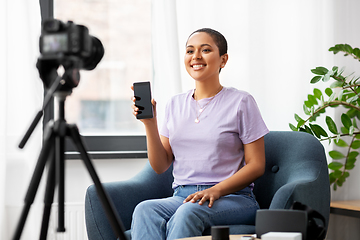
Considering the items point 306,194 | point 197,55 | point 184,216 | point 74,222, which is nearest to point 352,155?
point 306,194

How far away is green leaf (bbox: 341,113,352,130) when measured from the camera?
2.18m

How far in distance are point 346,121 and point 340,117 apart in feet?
0.62

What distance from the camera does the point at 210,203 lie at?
1.47 metres

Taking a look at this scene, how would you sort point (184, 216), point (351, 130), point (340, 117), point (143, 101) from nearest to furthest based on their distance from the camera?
1. point (184, 216)
2. point (143, 101)
3. point (351, 130)
4. point (340, 117)

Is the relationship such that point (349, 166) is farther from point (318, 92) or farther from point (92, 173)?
point (92, 173)

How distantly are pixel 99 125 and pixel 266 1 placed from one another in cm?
126

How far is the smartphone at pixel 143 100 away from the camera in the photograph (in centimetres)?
159

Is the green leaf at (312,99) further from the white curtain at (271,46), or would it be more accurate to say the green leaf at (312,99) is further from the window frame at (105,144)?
the window frame at (105,144)

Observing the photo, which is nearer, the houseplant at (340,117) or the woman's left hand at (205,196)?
the woman's left hand at (205,196)

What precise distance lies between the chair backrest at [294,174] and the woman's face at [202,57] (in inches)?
18.1

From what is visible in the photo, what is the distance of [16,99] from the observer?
212cm

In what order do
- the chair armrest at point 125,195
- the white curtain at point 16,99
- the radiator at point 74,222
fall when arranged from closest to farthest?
the chair armrest at point 125,195
the white curtain at point 16,99
the radiator at point 74,222

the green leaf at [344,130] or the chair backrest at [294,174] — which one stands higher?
the green leaf at [344,130]

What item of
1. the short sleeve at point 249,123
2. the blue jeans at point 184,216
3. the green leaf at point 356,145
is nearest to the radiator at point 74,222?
the blue jeans at point 184,216
